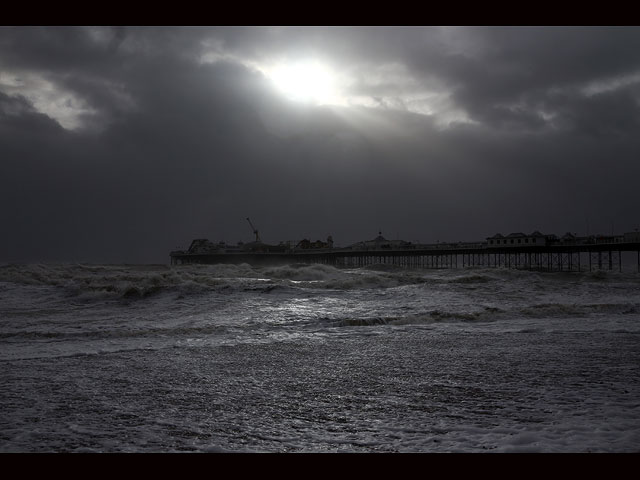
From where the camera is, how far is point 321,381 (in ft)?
19.6

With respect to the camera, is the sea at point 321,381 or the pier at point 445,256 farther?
the pier at point 445,256

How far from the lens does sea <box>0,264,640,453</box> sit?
387cm

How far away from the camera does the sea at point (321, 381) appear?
3873 millimetres

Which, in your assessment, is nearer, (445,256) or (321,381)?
(321,381)

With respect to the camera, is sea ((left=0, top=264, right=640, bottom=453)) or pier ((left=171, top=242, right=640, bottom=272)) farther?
pier ((left=171, top=242, right=640, bottom=272))

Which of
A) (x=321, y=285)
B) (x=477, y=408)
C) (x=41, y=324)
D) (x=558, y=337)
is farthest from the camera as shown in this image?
(x=321, y=285)

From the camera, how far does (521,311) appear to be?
14859 millimetres

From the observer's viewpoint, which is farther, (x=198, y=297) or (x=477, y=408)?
(x=198, y=297)
